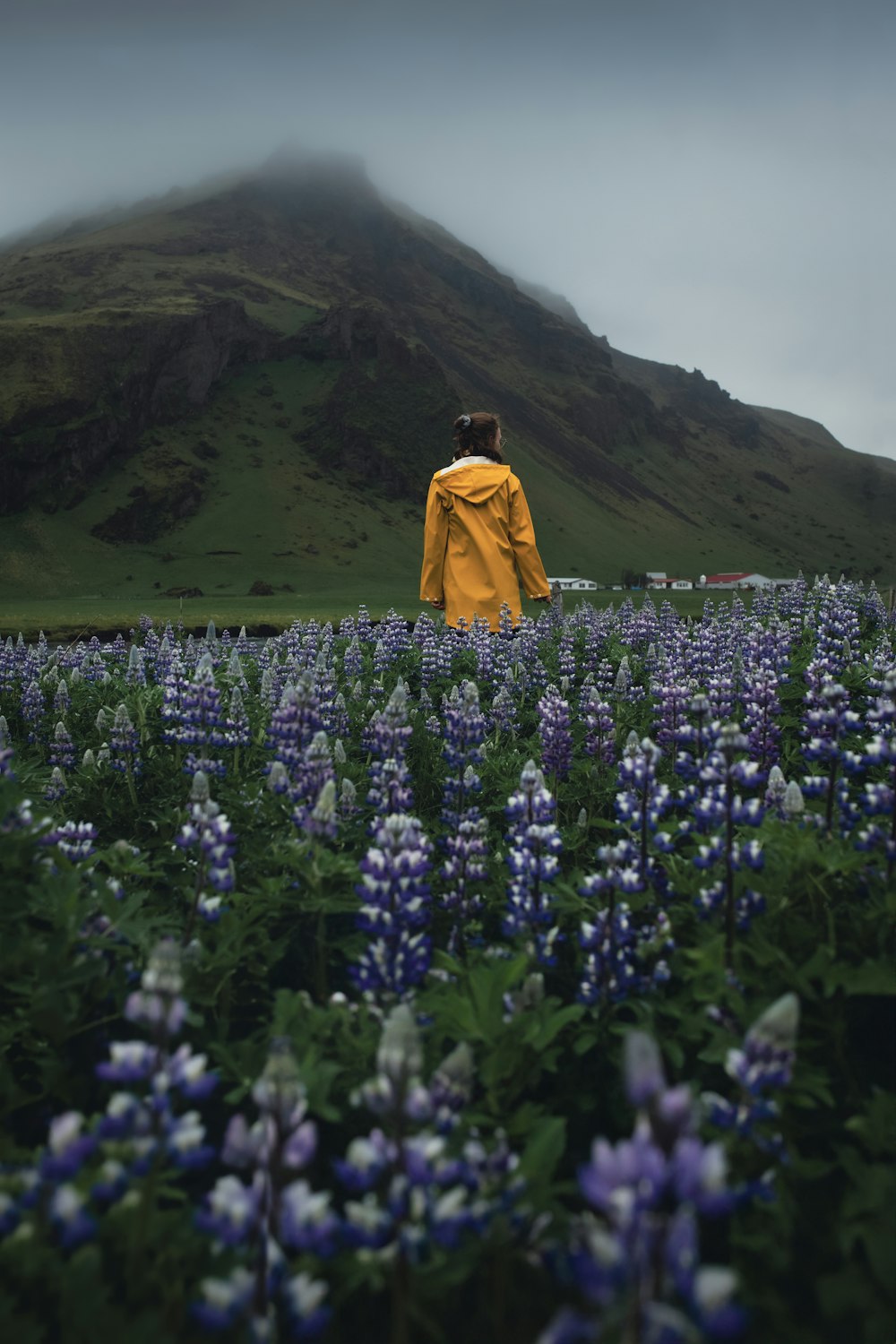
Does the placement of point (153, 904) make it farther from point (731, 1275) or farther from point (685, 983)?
point (731, 1275)

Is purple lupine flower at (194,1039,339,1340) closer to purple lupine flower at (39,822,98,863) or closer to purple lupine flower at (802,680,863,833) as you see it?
purple lupine flower at (39,822,98,863)

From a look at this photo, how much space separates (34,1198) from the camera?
180cm

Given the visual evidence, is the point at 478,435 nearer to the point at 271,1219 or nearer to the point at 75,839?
the point at 75,839

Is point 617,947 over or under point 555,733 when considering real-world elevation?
under

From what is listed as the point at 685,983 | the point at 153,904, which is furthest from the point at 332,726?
the point at 685,983

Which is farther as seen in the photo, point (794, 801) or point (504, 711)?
point (504, 711)

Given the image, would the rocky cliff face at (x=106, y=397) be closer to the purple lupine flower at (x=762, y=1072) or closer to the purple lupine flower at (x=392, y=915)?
the purple lupine flower at (x=392, y=915)

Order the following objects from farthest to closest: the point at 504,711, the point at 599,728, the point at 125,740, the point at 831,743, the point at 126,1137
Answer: the point at 504,711
the point at 125,740
the point at 599,728
the point at 831,743
the point at 126,1137

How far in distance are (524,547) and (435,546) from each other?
137 cm

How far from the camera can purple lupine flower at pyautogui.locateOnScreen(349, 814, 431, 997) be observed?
2932 mm

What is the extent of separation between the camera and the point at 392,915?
3016mm

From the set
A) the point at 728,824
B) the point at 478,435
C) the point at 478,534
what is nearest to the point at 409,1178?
the point at 728,824

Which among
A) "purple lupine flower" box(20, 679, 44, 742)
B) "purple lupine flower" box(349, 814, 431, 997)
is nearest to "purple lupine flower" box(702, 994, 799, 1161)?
"purple lupine flower" box(349, 814, 431, 997)

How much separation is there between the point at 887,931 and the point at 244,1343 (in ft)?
7.74
